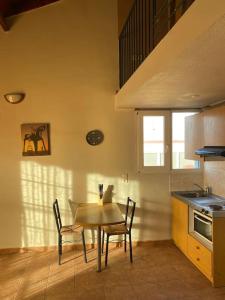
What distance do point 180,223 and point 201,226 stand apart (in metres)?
0.59

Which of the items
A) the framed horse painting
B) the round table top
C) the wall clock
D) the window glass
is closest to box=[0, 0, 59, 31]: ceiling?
the framed horse painting

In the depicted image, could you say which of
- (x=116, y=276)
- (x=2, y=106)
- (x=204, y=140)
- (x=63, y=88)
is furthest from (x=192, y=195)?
(x=2, y=106)

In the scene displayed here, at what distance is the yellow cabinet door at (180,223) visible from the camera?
3885 mm

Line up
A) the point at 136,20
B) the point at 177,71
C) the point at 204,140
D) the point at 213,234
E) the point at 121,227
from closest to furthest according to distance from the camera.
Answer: the point at 177,71 < the point at 213,234 < the point at 136,20 < the point at 204,140 < the point at 121,227

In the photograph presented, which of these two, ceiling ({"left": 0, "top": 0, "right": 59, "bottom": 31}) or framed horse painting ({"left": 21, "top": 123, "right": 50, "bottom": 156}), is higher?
ceiling ({"left": 0, "top": 0, "right": 59, "bottom": 31})

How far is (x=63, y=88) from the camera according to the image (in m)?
4.21

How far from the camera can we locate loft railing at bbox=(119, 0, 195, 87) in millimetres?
2902

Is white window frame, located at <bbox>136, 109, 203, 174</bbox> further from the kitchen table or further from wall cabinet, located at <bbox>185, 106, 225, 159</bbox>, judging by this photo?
the kitchen table

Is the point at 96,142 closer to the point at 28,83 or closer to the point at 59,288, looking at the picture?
the point at 28,83

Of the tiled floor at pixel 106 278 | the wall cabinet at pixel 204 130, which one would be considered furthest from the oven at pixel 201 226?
the wall cabinet at pixel 204 130

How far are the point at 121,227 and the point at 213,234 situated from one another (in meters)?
1.32

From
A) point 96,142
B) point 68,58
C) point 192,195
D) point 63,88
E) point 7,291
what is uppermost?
point 68,58

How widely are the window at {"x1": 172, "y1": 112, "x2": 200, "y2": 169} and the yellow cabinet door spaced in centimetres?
58

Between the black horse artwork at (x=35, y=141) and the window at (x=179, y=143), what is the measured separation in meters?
2.02
